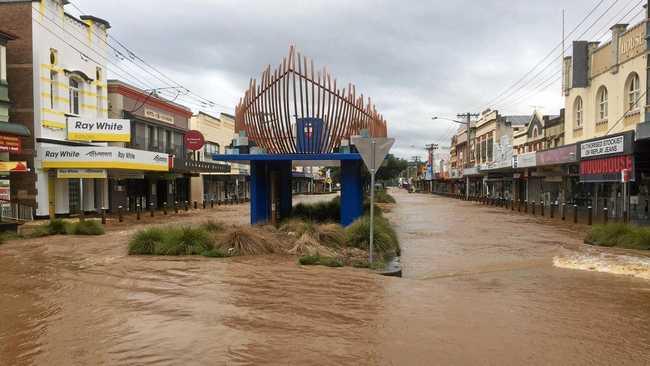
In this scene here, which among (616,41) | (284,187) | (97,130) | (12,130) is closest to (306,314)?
(284,187)

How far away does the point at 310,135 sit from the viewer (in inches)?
639

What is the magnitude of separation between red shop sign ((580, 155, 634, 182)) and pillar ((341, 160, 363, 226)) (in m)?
11.5

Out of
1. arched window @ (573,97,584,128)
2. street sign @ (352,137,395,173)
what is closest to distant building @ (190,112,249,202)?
arched window @ (573,97,584,128)

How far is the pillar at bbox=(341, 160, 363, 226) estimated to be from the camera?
16.6 m

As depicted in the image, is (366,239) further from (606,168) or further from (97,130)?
(97,130)

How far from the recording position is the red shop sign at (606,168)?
21.9 m

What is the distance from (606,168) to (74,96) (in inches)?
1060

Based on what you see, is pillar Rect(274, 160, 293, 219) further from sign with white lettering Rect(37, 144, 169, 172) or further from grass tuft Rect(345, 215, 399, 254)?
sign with white lettering Rect(37, 144, 169, 172)

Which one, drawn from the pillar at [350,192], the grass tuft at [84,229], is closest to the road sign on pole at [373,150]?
the pillar at [350,192]

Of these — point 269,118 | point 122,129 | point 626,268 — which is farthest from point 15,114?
point 626,268

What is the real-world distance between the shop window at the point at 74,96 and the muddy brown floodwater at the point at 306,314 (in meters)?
19.0

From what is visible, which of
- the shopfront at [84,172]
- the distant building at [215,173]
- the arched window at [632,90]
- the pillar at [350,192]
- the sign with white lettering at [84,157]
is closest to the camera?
the pillar at [350,192]

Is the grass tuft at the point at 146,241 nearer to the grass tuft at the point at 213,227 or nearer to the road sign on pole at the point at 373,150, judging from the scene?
the grass tuft at the point at 213,227

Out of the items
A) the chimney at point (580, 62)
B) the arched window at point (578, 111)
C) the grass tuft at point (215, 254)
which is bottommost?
the grass tuft at point (215, 254)
